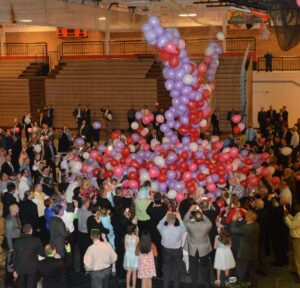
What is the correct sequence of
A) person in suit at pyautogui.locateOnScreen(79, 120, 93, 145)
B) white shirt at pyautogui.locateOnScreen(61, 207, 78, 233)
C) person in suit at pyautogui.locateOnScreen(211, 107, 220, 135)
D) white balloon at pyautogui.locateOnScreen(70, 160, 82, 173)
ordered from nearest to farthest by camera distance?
1. white shirt at pyautogui.locateOnScreen(61, 207, 78, 233)
2. white balloon at pyautogui.locateOnScreen(70, 160, 82, 173)
3. person in suit at pyautogui.locateOnScreen(79, 120, 93, 145)
4. person in suit at pyautogui.locateOnScreen(211, 107, 220, 135)

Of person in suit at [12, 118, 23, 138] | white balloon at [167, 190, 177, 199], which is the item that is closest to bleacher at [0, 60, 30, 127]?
person in suit at [12, 118, 23, 138]

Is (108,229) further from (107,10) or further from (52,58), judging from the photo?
(52,58)

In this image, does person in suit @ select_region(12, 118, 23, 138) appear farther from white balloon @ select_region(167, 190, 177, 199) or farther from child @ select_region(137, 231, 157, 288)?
child @ select_region(137, 231, 157, 288)

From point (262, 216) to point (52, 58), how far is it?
72.6ft

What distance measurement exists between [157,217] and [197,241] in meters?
0.82

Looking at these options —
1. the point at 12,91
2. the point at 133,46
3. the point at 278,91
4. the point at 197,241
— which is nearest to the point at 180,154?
the point at 197,241

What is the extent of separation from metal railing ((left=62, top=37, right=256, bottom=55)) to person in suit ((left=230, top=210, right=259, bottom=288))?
18.2m

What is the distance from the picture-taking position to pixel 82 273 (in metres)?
9.31

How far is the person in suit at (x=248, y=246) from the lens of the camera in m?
8.28

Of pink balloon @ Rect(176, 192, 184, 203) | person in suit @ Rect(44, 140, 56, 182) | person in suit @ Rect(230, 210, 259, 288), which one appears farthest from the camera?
person in suit @ Rect(44, 140, 56, 182)

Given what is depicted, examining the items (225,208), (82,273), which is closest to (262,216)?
(225,208)

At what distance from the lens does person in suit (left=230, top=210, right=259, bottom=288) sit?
8.28 metres

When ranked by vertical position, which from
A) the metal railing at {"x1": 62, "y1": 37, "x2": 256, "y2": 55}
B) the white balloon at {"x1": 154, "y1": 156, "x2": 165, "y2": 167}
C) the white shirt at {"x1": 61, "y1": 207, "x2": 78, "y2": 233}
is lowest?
the white shirt at {"x1": 61, "y1": 207, "x2": 78, "y2": 233}

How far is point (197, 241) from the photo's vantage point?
833cm
